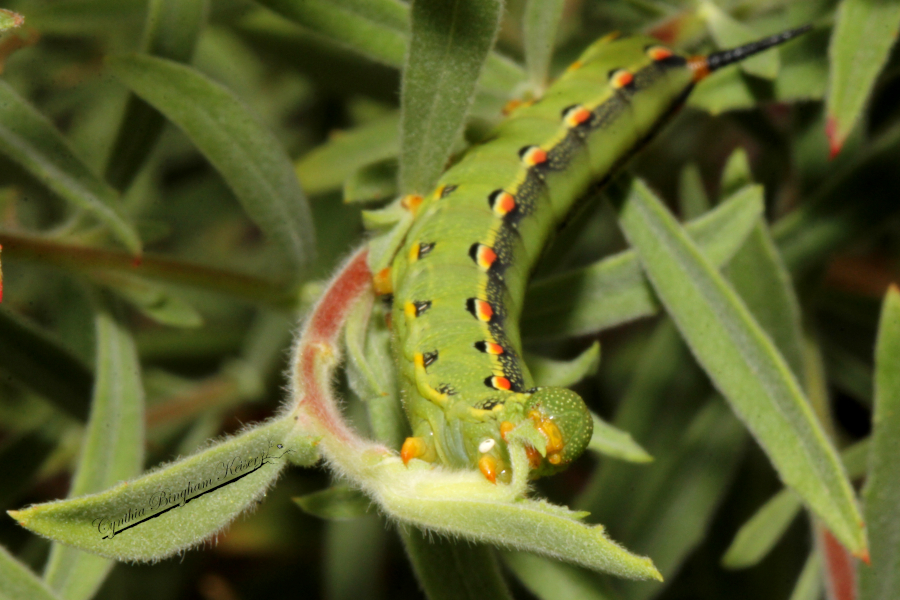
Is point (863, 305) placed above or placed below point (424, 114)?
below

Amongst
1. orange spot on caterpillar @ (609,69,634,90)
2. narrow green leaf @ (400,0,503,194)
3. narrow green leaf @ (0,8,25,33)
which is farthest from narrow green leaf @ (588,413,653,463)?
narrow green leaf @ (0,8,25,33)

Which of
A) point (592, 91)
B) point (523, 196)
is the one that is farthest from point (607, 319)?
point (592, 91)

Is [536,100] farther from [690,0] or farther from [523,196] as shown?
[690,0]

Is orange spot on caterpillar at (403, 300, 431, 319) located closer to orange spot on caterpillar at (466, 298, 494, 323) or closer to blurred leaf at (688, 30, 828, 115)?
orange spot on caterpillar at (466, 298, 494, 323)

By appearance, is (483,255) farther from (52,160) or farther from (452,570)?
(52,160)

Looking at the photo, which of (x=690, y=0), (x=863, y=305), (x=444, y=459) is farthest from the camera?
(x=863, y=305)

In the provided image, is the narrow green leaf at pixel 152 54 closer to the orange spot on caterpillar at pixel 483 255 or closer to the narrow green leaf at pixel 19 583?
the orange spot on caterpillar at pixel 483 255

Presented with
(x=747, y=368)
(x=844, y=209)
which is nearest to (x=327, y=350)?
(x=747, y=368)
